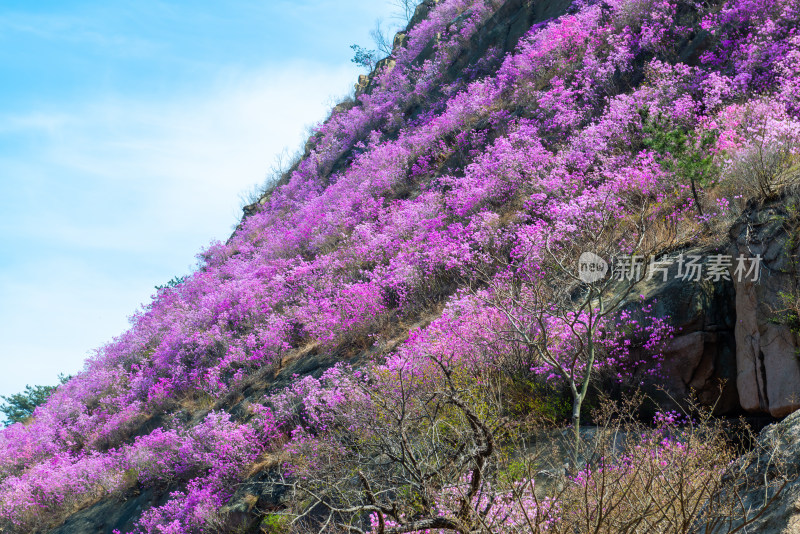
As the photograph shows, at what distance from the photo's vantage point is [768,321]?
253 inches

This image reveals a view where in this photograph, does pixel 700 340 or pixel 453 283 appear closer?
pixel 700 340

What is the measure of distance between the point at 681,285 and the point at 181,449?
35.2 ft

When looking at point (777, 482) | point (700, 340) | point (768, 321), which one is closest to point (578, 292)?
point (700, 340)

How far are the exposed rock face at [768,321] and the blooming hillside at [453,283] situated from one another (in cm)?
75

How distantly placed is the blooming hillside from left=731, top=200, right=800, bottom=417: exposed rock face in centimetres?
75

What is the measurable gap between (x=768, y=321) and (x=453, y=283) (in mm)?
6770

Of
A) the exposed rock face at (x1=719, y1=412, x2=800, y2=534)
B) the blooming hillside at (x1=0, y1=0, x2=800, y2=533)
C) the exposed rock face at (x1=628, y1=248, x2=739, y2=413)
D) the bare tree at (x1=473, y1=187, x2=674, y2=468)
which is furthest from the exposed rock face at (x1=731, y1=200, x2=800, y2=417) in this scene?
the exposed rock face at (x1=719, y1=412, x2=800, y2=534)

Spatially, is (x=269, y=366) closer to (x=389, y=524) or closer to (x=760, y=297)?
(x=389, y=524)

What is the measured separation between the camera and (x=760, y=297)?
659 cm

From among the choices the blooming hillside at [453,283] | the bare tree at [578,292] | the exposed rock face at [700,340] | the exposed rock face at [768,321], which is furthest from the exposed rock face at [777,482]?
the exposed rock face at [700,340]

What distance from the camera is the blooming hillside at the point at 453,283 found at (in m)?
7.47

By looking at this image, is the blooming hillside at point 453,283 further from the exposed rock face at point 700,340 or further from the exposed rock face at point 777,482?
the exposed rock face at point 777,482

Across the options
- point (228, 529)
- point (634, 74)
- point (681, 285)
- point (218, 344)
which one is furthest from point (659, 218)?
point (218, 344)

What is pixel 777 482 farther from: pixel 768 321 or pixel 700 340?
pixel 700 340
